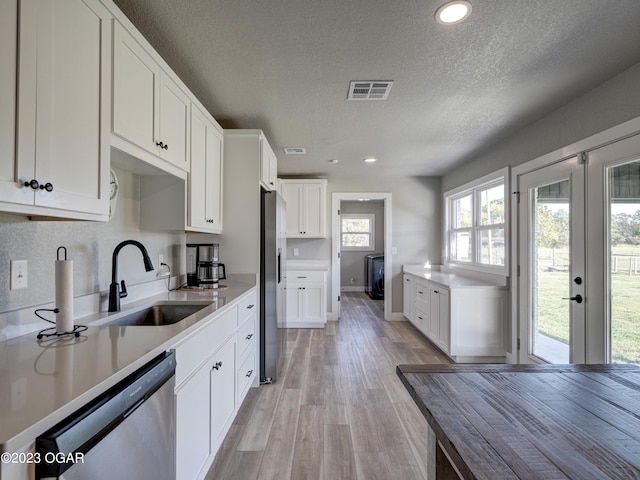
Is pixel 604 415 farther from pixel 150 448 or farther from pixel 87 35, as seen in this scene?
pixel 87 35

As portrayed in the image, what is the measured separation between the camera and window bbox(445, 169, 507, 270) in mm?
3457

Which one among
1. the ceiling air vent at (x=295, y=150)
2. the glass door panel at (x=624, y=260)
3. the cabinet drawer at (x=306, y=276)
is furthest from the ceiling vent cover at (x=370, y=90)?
the cabinet drawer at (x=306, y=276)

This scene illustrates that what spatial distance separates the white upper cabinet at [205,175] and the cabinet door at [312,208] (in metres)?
2.26

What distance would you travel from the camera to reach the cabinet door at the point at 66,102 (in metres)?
0.95

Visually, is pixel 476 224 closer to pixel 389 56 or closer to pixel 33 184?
pixel 389 56

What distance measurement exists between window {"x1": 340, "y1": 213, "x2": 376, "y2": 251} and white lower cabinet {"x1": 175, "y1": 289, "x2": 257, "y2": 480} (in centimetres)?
579

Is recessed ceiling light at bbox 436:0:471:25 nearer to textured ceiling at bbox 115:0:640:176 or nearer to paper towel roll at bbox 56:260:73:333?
textured ceiling at bbox 115:0:640:176

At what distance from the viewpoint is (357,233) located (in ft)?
26.2

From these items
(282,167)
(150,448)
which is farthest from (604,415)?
(282,167)

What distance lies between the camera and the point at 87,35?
46.3 inches

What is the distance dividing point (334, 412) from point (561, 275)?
2.15 metres

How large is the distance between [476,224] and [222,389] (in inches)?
141

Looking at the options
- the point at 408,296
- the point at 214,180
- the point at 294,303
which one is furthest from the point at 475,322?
the point at 214,180

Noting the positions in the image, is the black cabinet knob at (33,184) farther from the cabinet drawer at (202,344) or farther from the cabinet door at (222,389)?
the cabinet door at (222,389)
